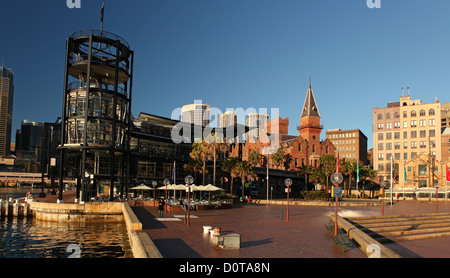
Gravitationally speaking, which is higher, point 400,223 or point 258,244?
point 258,244

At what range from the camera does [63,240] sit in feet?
88.6

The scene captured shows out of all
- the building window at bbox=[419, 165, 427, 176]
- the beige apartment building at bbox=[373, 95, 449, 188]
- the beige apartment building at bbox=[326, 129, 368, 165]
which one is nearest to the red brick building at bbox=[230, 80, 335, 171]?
the beige apartment building at bbox=[373, 95, 449, 188]

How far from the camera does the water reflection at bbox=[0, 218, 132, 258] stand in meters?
22.1

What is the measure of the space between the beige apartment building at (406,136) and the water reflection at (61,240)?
91691 millimetres

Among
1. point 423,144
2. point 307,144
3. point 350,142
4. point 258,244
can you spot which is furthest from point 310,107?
point 258,244

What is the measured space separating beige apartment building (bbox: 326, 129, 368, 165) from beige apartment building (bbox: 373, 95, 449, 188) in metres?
48.7

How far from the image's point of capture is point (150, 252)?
12586 mm

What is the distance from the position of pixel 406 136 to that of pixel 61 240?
11351cm

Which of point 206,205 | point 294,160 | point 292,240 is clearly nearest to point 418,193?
point 294,160

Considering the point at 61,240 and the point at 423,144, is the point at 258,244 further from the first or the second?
the point at 423,144

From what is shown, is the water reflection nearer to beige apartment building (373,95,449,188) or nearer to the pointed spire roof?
the pointed spire roof

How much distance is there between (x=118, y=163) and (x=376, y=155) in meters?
89.8

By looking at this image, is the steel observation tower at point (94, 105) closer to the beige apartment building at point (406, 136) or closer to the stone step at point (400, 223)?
the stone step at point (400, 223)
